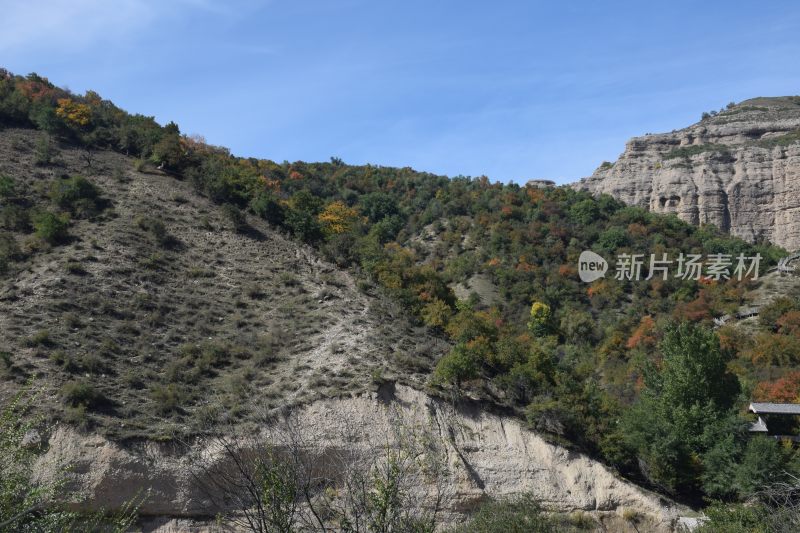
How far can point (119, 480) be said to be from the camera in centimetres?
1972

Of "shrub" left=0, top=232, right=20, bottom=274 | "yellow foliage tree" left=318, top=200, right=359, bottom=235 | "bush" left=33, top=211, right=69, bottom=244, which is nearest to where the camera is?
"shrub" left=0, top=232, right=20, bottom=274

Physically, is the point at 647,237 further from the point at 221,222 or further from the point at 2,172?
the point at 2,172

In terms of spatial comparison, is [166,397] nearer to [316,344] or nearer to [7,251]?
[316,344]

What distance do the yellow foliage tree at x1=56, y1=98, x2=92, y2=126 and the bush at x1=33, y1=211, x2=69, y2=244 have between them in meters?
13.9

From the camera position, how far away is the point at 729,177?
74.0 m

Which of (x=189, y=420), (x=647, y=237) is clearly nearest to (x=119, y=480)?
(x=189, y=420)

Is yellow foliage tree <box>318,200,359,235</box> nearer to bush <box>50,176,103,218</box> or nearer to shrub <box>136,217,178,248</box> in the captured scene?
shrub <box>136,217,178,248</box>

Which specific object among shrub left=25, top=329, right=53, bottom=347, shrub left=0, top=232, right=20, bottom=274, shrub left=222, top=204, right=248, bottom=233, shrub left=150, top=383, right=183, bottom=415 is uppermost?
shrub left=222, top=204, right=248, bottom=233

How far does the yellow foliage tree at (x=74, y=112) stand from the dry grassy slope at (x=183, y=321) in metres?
6.50

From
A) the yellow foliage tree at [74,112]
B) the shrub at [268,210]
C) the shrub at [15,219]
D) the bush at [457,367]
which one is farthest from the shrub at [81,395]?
the yellow foliage tree at [74,112]

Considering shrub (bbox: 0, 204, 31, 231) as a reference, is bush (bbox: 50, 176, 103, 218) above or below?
above

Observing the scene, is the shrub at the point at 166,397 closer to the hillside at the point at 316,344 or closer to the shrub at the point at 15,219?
the hillside at the point at 316,344

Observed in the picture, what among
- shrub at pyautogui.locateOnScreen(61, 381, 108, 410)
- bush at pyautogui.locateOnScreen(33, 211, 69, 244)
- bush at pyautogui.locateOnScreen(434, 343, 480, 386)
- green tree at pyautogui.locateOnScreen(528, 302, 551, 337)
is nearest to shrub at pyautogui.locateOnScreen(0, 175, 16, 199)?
bush at pyautogui.locateOnScreen(33, 211, 69, 244)

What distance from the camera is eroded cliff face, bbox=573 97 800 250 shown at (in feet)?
237
